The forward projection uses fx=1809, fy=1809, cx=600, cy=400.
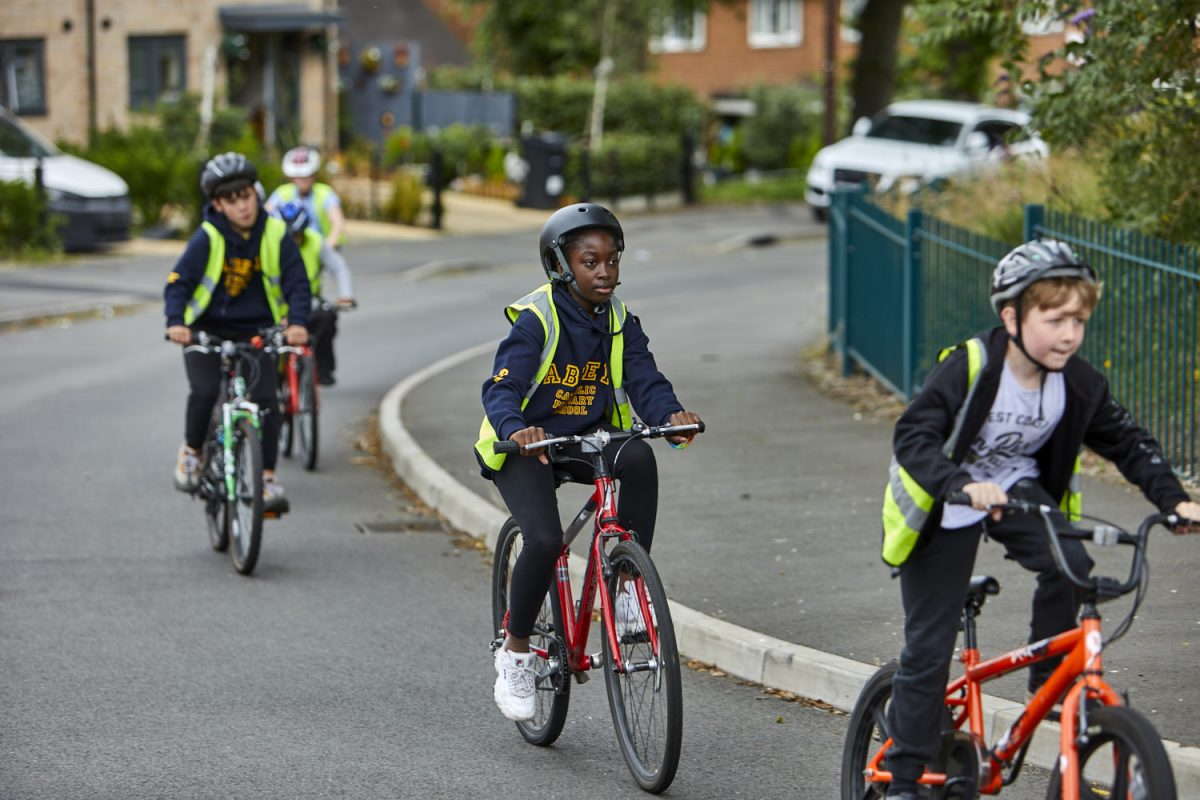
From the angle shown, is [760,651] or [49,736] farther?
[760,651]

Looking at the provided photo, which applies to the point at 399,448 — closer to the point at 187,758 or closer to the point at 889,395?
the point at 889,395

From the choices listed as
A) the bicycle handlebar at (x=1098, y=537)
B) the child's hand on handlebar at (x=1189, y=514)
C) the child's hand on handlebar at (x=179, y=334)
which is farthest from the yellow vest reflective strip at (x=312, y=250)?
the child's hand on handlebar at (x=1189, y=514)

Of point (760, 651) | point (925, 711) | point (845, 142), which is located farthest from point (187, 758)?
point (845, 142)

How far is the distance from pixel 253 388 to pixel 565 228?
12.2 ft

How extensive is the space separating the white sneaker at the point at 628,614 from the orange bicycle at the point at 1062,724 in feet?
2.61

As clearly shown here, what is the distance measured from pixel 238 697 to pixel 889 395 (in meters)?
7.54

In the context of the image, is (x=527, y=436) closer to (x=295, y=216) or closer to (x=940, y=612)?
(x=940, y=612)

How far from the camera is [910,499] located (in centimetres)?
430

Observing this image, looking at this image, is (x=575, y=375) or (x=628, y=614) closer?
(x=628, y=614)

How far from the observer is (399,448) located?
11.2 meters

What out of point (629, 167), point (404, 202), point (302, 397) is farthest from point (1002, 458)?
point (629, 167)

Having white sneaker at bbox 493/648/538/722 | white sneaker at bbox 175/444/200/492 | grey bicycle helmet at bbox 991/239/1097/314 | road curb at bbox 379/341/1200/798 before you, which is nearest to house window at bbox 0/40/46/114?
road curb at bbox 379/341/1200/798

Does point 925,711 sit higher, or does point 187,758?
point 925,711

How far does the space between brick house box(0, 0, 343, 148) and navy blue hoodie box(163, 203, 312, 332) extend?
2759 cm
